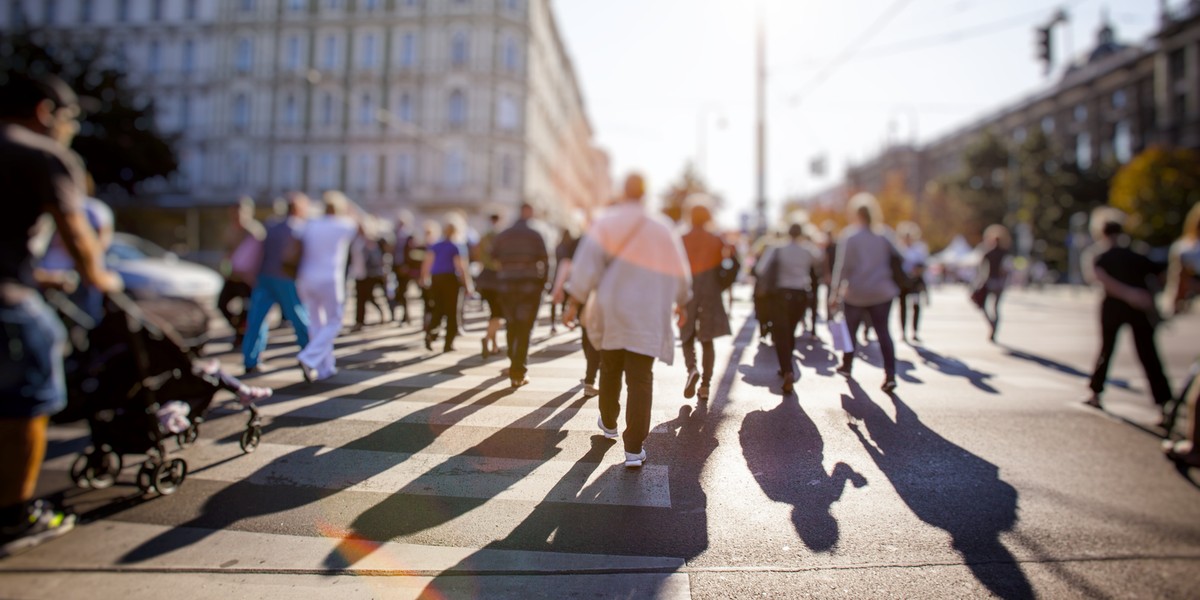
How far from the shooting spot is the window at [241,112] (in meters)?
46.7

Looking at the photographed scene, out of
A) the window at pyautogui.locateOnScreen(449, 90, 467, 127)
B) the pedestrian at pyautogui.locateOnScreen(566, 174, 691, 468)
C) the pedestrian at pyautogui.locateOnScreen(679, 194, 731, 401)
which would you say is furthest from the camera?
the window at pyautogui.locateOnScreen(449, 90, 467, 127)

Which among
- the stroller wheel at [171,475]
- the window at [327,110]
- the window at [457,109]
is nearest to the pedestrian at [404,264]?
the stroller wheel at [171,475]

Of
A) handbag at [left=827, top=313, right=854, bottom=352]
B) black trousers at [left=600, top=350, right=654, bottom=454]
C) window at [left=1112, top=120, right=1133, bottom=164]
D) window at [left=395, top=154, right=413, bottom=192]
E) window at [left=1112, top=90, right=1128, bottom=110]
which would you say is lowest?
black trousers at [left=600, top=350, right=654, bottom=454]

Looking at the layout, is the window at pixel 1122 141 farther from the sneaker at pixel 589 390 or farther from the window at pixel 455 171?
the sneaker at pixel 589 390

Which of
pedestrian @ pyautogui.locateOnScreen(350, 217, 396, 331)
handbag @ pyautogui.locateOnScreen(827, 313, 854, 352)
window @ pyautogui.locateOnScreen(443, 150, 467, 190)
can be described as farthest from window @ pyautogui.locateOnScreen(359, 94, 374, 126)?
handbag @ pyautogui.locateOnScreen(827, 313, 854, 352)

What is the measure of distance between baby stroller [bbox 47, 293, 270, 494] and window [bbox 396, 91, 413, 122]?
45.4 metres

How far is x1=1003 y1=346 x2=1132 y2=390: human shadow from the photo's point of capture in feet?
29.9

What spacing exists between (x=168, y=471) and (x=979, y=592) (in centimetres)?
418

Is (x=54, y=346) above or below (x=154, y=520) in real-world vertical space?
above

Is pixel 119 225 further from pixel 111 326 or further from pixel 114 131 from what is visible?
pixel 111 326

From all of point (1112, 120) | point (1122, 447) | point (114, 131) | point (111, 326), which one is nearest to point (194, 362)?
point (111, 326)

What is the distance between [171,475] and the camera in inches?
148

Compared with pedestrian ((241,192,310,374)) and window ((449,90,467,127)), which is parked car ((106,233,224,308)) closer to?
pedestrian ((241,192,310,374))

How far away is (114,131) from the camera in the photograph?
40.4m
